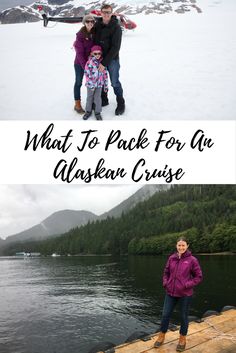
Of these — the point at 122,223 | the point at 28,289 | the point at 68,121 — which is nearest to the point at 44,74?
the point at 68,121

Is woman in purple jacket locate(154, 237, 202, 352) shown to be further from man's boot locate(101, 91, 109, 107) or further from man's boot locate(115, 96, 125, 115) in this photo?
man's boot locate(101, 91, 109, 107)

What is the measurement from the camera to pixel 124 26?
41.3 feet

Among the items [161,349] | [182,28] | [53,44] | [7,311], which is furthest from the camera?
[7,311]

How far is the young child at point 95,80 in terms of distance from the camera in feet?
24.7

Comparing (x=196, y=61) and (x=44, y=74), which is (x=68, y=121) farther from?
(x=196, y=61)

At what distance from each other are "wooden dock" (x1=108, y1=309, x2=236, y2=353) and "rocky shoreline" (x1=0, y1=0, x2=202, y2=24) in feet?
27.7

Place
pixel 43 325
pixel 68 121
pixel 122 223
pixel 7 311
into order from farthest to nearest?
pixel 122 223
pixel 7 311
pixel 43 325
pixel 68 121

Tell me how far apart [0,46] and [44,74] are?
3103 mm

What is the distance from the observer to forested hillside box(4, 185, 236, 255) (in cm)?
6956

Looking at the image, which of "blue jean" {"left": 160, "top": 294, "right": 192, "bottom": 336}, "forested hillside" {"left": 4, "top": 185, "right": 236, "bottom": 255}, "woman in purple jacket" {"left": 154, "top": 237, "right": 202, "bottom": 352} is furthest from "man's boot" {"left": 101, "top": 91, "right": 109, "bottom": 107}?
"forested hillside" {"left": 4, "top": 185, "right": 236, "bottom": 255}

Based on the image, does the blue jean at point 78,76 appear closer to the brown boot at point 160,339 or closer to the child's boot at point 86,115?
the child's boot at point 86,115

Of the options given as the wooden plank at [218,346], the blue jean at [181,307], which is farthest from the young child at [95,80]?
the wooden plank at [218,346]

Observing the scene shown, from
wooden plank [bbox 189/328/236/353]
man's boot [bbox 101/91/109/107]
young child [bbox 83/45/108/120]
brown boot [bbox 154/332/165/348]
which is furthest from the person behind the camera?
man's boot [bbox 101/91/109/107]

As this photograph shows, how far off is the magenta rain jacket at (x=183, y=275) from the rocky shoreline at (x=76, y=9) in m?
7.74
